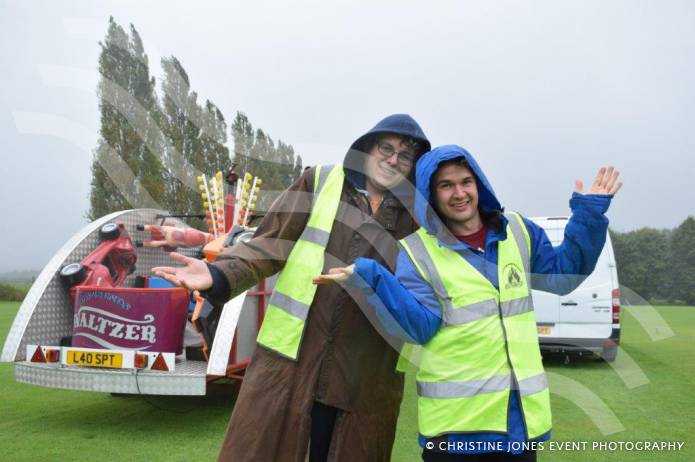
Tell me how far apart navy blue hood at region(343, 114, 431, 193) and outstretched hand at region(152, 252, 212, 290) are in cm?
70

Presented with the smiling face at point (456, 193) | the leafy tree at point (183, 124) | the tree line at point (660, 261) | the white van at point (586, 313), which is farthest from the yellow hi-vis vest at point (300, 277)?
the tree line at point (660, 261)

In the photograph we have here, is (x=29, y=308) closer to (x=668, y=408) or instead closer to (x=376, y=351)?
(x=376, y=351)

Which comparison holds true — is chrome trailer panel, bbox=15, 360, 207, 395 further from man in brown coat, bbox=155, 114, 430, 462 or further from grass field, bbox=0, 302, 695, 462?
man in brown coat, bbox=155, 114, 430, 462

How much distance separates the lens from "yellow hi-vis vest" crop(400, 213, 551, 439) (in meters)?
1.84

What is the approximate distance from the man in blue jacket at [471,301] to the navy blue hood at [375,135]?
28 cm

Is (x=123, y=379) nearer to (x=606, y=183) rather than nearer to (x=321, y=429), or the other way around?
(x=321, y=429)

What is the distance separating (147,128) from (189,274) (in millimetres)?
657

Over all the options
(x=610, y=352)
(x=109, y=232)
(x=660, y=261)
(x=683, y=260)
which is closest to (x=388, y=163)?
(x=109, y=232)

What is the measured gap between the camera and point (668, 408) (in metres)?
5.84

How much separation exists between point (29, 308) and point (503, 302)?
4.61 m

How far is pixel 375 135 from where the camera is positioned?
8.00ft

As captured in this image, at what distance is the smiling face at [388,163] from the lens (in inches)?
94.3

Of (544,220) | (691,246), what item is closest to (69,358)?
(544,220)

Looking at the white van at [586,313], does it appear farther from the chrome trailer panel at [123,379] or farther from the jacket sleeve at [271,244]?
the jacket sleeve at [271,244]
